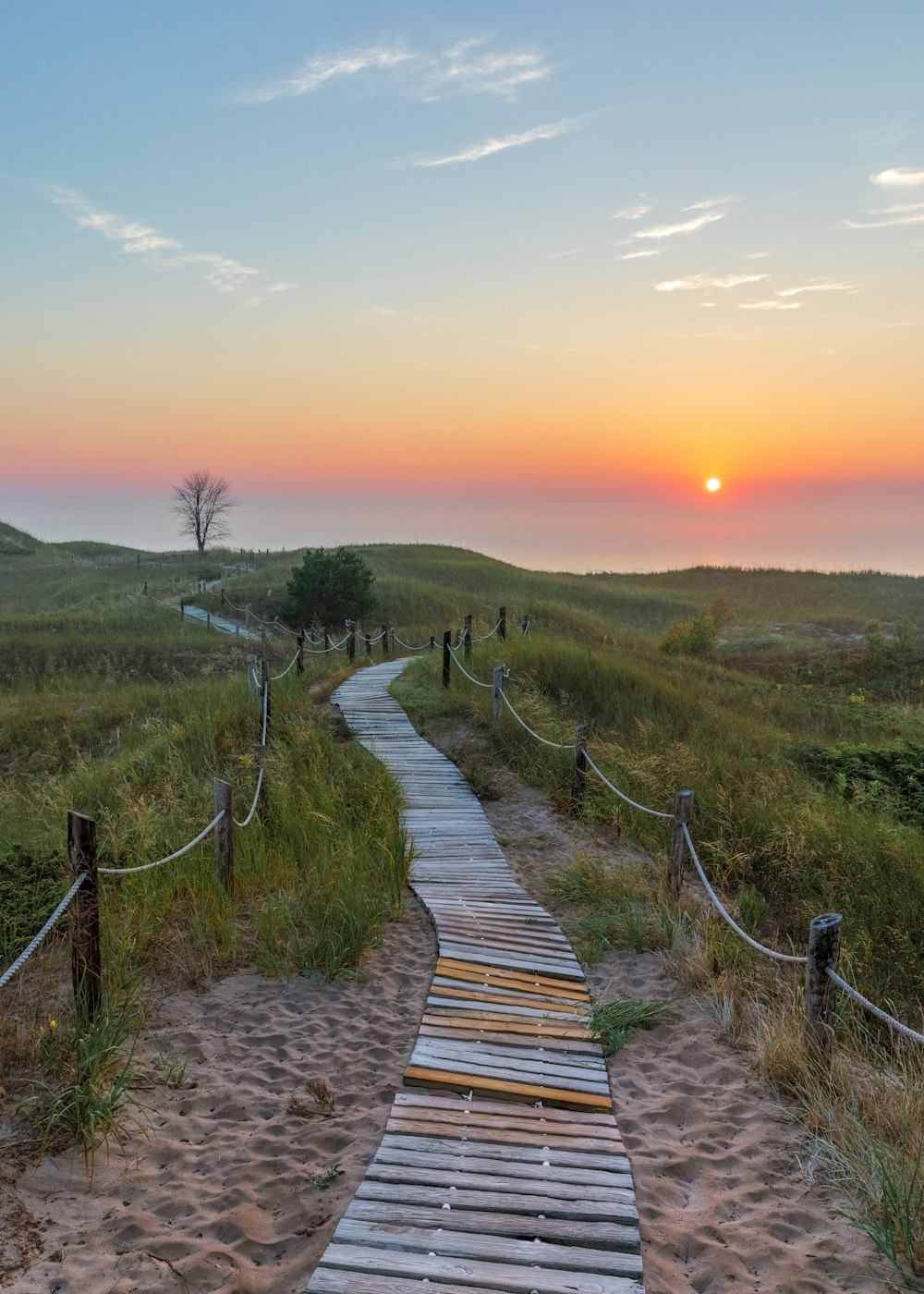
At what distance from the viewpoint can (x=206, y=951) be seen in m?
6.31

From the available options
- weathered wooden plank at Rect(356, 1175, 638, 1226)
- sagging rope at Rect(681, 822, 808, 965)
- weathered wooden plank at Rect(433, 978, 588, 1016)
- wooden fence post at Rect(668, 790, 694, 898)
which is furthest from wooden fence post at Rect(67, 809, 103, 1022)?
wooden fence post at Rect(668, 790, 694, 898)

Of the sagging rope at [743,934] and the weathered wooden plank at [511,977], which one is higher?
the sagging rope at [743,934]

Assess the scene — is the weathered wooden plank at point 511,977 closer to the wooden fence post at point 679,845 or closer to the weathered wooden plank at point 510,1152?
the wooden fence post at point 679,845

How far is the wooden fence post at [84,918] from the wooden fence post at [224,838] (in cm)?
234

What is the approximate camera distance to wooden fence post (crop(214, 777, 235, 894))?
289 inches

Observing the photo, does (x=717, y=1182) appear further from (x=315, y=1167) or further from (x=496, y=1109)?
(x=315, y=1167)

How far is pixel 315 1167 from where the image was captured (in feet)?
13.8

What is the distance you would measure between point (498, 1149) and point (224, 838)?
3911 mm

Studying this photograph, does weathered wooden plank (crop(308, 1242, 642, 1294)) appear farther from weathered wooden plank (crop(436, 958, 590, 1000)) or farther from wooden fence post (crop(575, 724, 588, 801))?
wooden fence post (crop(575, 724, 588, 801))

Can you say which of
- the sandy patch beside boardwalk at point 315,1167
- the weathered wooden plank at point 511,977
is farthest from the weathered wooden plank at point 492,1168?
the weathered wooden plank at point 511,977

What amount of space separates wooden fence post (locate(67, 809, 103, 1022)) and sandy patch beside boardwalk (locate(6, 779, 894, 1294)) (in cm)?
66

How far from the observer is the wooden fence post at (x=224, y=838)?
7.34 m

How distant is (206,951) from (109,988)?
1.06 m

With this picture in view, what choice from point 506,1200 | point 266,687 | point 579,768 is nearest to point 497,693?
point 579,768
